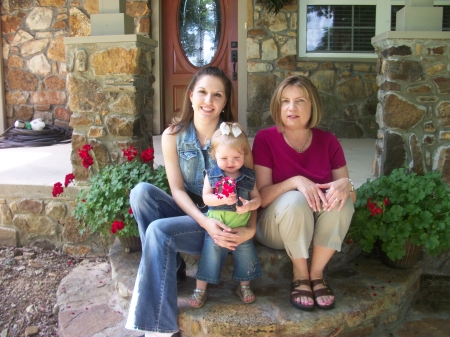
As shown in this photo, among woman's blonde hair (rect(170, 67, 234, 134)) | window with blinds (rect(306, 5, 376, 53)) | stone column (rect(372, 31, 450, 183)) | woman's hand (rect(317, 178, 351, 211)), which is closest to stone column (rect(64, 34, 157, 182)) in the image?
woman's blonde hair (rect(170, 67, 234, 134))

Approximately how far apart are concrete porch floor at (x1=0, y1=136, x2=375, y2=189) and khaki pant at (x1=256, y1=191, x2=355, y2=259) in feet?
3.83

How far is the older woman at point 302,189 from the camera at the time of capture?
6.01 ft

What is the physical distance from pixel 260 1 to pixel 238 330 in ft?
12.5

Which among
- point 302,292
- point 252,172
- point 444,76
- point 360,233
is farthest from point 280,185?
point 444,76

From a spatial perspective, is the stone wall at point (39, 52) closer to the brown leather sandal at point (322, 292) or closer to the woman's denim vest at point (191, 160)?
the woman's denim vest at point (191, 160)

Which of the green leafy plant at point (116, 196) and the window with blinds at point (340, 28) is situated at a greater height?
the window with blinds at point (340, 28)

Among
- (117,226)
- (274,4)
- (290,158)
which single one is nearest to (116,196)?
(117,226)

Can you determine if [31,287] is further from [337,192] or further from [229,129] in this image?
[337,192]

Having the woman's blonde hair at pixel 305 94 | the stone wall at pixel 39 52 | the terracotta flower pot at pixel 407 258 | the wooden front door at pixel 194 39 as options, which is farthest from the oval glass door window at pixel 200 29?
the terracotta flower pot at pixel 407 258

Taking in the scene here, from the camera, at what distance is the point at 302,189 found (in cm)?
185

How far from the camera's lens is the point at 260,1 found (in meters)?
4.75

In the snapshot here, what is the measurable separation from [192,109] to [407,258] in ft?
4.32

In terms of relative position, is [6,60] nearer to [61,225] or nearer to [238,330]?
[61,225]

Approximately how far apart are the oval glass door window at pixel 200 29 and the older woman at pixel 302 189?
10.6 feet
